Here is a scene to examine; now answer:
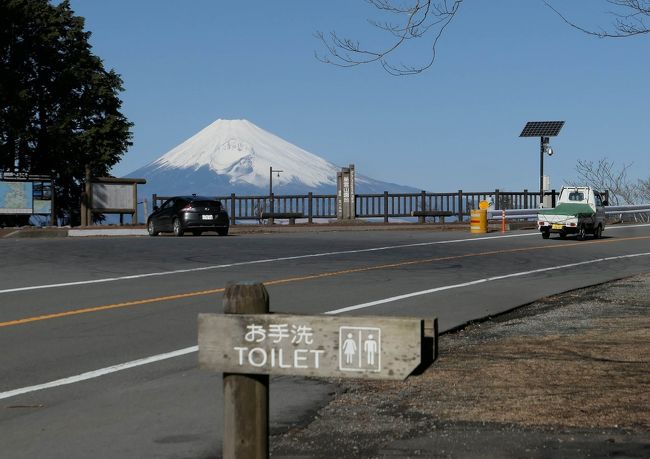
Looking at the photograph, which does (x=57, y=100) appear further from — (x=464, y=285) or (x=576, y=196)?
(x=464, y=285)

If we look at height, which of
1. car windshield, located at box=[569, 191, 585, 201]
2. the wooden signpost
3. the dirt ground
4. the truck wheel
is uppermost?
car windshield, located at box=[569, 191, 585, 201]

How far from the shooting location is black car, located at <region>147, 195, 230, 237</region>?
126 feet

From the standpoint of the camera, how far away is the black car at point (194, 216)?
38281 millimetres

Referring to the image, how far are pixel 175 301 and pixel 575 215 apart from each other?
2171 cm

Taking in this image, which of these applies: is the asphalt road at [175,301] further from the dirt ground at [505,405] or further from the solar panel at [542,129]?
the solar panel at [542,129]

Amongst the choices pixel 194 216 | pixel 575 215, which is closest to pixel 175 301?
pixel 575 215

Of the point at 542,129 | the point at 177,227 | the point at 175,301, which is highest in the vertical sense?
the point at 542,129

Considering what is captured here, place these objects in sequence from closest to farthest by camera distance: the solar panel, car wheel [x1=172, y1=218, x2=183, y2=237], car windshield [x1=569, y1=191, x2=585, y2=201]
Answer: car windshield [x1=569, y1=191, x2=585, y2=201] → car wheel [x1=172, y1=218, x2=183, y2=237] → the solar panel

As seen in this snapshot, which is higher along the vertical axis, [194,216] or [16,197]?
[16,197]

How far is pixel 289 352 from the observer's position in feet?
15.2

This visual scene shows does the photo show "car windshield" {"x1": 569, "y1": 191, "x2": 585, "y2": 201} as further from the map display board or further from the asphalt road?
the map display board

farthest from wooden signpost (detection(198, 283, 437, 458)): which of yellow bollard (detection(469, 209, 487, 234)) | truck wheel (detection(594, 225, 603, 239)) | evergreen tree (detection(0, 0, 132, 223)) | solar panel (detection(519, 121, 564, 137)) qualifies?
evergreen tree (detection(0, 0, 132, 223))

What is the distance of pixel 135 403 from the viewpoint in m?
8.46

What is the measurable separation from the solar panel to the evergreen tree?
2289 cm
